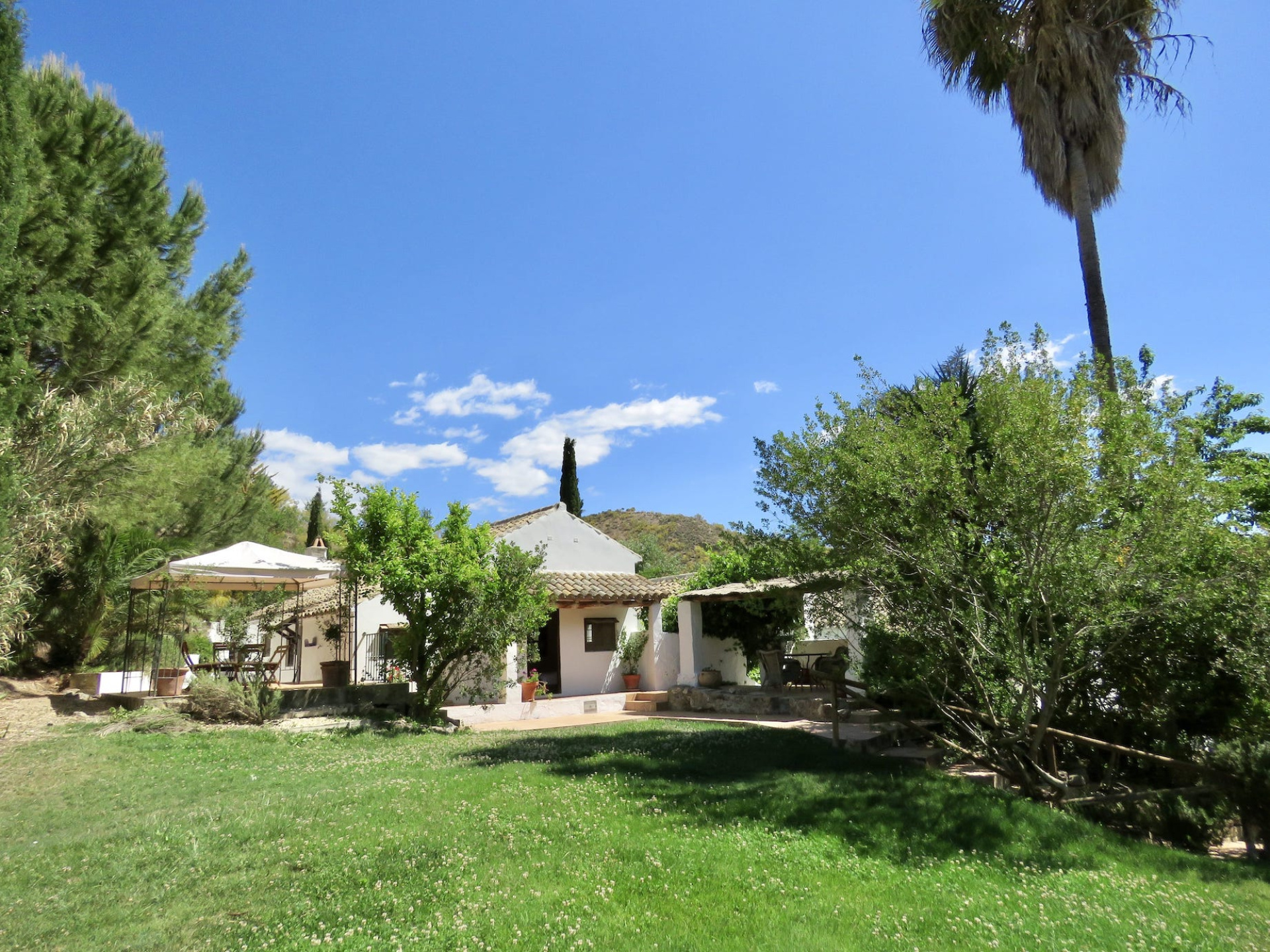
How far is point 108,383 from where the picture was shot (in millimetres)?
12312

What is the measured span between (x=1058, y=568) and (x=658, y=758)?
5.16 metres

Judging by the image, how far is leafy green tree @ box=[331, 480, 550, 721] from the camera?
12500 millimetres

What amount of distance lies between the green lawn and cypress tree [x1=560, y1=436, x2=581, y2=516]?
25837 mm

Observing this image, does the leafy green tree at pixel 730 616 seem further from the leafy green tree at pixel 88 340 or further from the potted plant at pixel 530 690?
the leafy green tree at pixel 88 340

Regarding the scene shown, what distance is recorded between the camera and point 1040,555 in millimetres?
6977

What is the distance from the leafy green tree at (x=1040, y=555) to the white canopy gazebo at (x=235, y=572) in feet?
29.6

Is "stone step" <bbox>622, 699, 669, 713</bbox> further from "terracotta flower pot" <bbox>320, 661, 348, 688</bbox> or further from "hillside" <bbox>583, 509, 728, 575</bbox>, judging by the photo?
"hillside" <bbox>583, 509, 728, 575</bbox>

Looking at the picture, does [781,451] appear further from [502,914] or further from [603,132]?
[603,132]

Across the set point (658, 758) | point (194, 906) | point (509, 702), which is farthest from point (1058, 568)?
point (509, 702)

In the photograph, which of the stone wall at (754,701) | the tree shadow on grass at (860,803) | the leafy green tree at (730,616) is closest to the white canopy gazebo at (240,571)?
the tree shadow on grass at (860,803)

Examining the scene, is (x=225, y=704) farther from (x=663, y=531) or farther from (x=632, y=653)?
(x=663, y=531)

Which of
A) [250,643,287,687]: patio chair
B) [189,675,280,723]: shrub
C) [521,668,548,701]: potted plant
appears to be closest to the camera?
[189,675,280,723]: shrub

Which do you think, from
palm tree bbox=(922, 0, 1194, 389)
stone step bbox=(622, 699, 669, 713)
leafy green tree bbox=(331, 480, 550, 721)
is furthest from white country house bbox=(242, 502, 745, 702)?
palm tree bbox=(922, 0, 1194, 389)

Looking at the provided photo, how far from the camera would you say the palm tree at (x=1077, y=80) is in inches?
437
